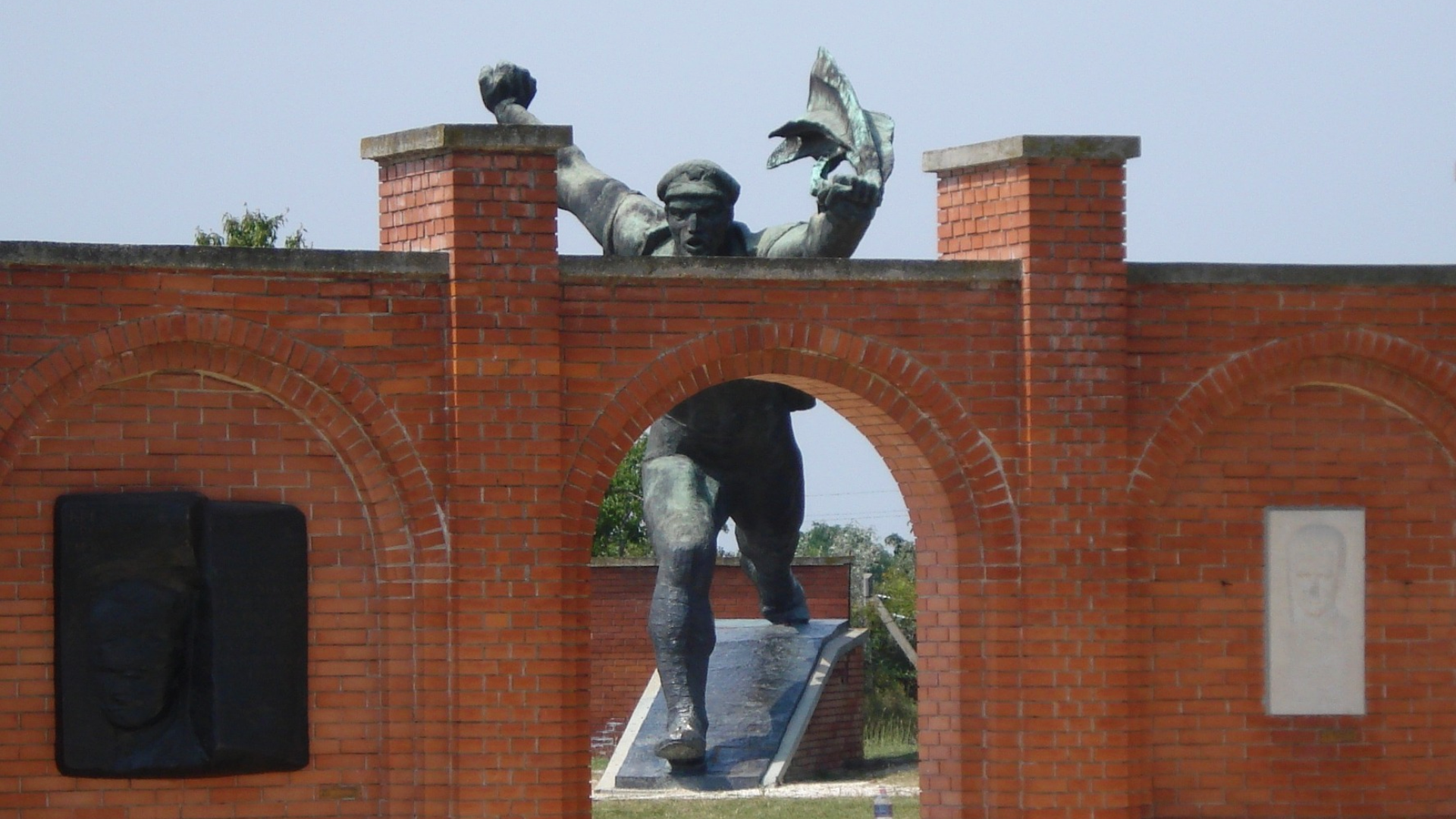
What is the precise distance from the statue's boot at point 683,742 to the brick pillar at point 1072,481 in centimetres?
385

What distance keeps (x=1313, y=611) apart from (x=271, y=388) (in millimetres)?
5159

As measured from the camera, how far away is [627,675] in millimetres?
21469

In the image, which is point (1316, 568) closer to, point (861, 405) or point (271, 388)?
point (861, 405)

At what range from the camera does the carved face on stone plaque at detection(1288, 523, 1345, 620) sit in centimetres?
1155

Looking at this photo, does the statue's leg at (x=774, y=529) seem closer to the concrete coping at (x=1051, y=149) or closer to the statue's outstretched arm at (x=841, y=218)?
the statue's outstretched arm at (x=841, y=218)

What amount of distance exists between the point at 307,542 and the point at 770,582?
273 inches

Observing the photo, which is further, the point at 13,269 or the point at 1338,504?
the point at 1338,504

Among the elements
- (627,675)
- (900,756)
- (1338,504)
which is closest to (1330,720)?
(1338,504)

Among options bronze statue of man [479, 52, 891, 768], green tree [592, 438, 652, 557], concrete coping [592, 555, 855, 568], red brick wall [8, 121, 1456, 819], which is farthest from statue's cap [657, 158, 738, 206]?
green tree [592, 438, 652, 557]

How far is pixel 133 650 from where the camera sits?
10203 millimetres

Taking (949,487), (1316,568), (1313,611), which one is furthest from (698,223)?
(1313,611)

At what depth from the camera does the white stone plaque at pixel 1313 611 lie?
11.5 metres

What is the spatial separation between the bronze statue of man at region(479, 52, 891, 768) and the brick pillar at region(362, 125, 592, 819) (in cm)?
240

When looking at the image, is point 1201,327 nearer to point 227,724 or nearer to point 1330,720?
point 1330,720
